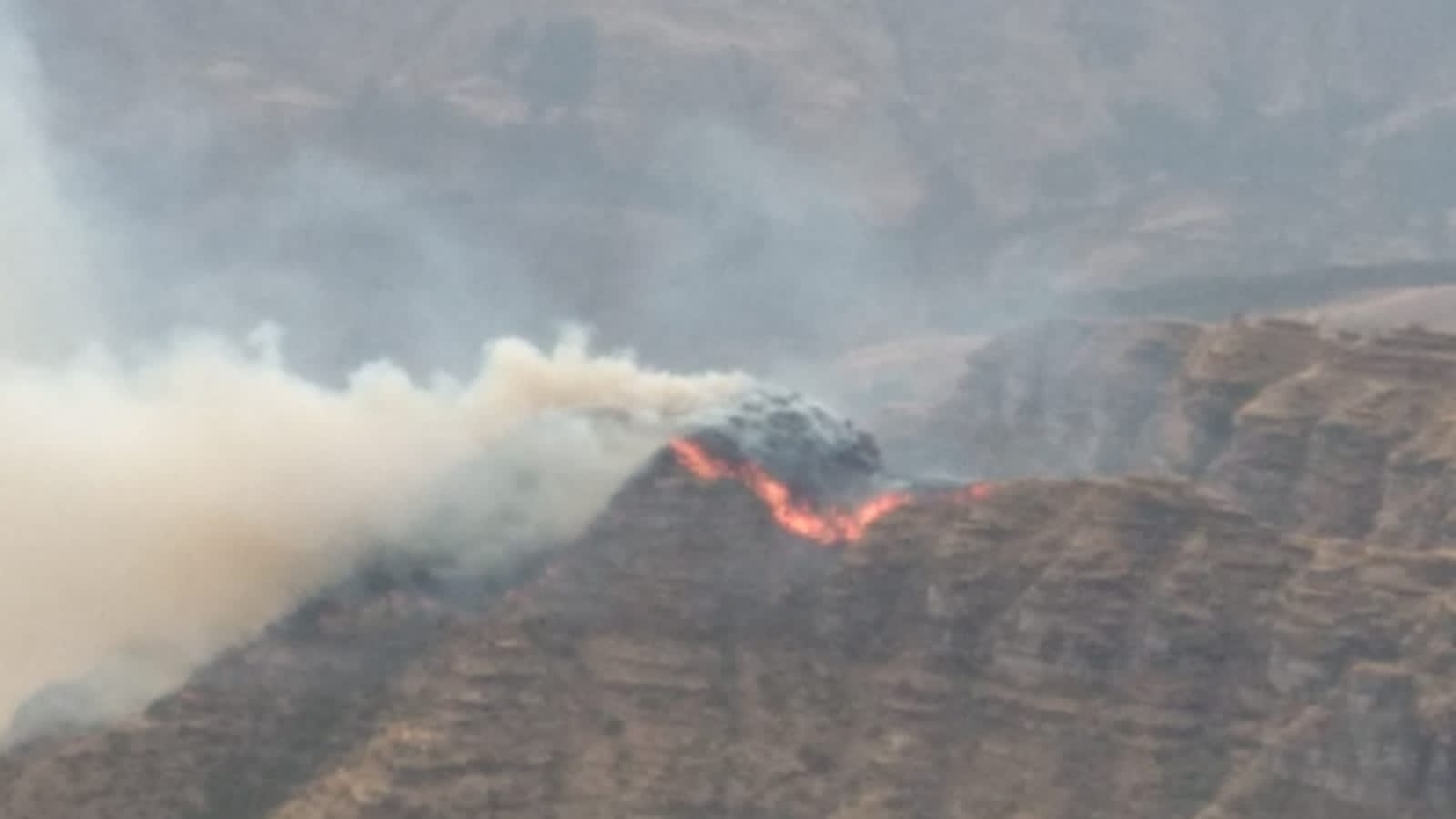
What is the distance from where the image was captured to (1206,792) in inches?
7820

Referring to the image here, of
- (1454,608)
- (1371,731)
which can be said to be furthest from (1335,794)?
(1454,608)

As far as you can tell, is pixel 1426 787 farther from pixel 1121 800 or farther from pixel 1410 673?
pixel 1121 800

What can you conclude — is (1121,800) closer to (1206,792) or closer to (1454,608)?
(1206,792)

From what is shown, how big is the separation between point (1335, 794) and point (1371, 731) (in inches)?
181

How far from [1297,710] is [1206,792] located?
8107 millimetres

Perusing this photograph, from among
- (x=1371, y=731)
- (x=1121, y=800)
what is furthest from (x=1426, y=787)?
(x=1121, y=800)

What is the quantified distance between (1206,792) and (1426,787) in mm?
15128

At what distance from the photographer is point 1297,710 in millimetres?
199250

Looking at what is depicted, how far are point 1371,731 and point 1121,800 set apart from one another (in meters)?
17.8

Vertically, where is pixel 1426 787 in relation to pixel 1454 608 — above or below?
below

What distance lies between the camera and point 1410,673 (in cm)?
19375

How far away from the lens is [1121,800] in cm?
19988

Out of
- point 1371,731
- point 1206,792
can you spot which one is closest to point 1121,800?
point 1206,792

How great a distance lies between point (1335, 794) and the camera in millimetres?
192000
